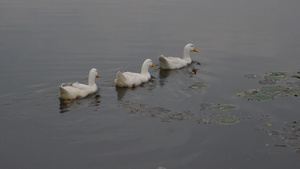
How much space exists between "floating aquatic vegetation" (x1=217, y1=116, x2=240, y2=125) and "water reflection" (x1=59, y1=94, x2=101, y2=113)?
3817 millimetres

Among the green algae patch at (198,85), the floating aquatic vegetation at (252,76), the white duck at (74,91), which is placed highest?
the white duck at (74,91)

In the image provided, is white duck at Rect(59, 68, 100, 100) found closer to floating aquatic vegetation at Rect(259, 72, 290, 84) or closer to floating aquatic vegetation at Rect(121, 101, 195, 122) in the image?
floating aquatic vegetation at Rect(121, 101, 195, 122)

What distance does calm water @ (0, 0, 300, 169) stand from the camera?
33.5 ft

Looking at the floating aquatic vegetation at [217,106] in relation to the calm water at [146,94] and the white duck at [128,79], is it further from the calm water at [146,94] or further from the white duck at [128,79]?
the white duck at [128,79]

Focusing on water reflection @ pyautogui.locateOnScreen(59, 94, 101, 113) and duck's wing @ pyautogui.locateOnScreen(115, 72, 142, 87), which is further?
duck's wing @ pyautogui.locateOnScreen(115, 72, 142, 87)

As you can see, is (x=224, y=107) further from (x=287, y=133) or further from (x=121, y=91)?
(x=121, y=91)

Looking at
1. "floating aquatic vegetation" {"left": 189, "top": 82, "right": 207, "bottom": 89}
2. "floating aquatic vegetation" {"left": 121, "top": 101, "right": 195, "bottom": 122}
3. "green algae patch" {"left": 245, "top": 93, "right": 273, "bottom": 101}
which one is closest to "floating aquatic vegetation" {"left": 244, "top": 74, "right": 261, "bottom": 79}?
"floating aquatic vegetation" {"left": 189, "top": 82, "right": 207, "bottom": 89}

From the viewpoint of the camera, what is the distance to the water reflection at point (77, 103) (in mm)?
12984

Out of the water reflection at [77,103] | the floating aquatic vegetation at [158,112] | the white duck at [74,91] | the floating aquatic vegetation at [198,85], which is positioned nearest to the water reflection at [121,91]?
the water reflection at [77,103]

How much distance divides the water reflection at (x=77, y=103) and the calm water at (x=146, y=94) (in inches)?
1.2

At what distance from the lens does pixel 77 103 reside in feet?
44.1

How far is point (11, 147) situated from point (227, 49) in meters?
13.5

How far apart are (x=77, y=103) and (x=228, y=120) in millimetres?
4663

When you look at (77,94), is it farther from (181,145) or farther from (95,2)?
(95,2)
